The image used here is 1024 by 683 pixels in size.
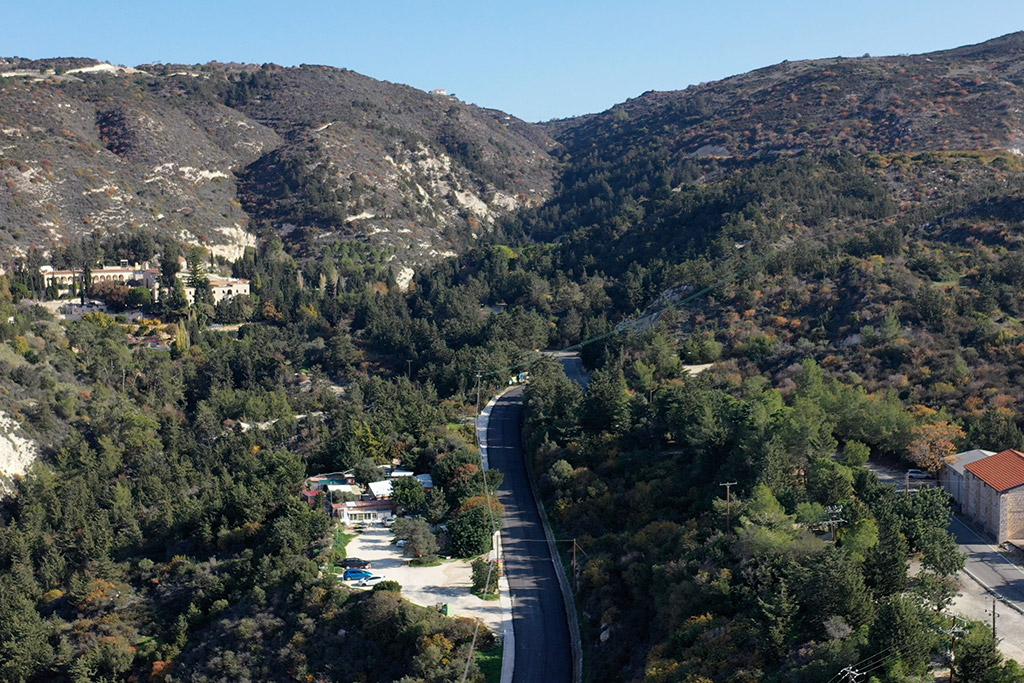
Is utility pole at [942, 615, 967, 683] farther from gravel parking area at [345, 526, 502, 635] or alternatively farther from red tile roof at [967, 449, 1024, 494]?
gravel parking area at [345, 526, 502, 635]

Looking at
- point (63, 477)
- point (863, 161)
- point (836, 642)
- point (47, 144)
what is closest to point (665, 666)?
point (836, 642)

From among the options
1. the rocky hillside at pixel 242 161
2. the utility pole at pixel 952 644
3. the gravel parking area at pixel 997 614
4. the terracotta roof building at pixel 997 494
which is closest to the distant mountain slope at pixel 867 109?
the rocky hillside at pixel 242 161

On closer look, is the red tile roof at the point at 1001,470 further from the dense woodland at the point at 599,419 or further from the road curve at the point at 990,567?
the dense woodland at the point at 599,419

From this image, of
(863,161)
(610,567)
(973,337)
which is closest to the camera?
(610,567)

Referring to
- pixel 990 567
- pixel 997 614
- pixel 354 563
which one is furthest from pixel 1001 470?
pixel 354 563

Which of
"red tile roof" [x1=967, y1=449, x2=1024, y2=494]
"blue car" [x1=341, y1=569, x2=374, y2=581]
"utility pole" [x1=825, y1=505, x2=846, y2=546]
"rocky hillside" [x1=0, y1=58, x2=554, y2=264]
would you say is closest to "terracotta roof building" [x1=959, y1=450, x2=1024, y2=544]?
"red tile roof" [x1=967, y1=449, x2=1024, y2=494]

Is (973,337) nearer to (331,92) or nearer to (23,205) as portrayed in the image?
(23,205)

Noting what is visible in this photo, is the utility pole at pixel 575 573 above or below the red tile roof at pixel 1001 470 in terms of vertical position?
below
